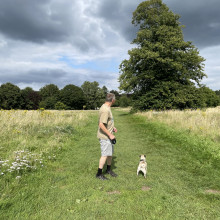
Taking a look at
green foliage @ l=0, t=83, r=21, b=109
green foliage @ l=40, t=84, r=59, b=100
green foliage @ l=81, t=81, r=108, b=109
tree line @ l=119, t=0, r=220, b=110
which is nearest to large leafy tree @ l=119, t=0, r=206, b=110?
tree line @ l=119, t=0, r=220, b=110

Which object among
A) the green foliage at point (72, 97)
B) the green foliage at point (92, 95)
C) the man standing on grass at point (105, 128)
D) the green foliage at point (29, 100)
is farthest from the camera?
the green foliage at point (92, 95)

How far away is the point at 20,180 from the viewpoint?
160 inches

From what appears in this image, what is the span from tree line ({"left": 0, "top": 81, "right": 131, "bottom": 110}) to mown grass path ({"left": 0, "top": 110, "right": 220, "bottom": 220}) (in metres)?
37.6

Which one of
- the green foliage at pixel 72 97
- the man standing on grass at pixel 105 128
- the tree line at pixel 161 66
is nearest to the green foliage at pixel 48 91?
the green foliage at pixel 72 97

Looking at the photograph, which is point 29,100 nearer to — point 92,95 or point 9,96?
point 9,96

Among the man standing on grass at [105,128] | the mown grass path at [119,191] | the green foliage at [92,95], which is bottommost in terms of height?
the mown grass path at [119,191]

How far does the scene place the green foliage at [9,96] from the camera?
57.4 m

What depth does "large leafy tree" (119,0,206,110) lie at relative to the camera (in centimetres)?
1933

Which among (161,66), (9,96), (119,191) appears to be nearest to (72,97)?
(9,96)

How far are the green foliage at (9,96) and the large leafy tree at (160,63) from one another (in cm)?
4992

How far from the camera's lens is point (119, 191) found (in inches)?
151

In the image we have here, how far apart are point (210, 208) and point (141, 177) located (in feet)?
5.78

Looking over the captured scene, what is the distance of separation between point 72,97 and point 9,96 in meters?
22.5

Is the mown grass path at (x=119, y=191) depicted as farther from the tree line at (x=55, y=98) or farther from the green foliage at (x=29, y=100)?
the green foliage at (x=29, y=100)
